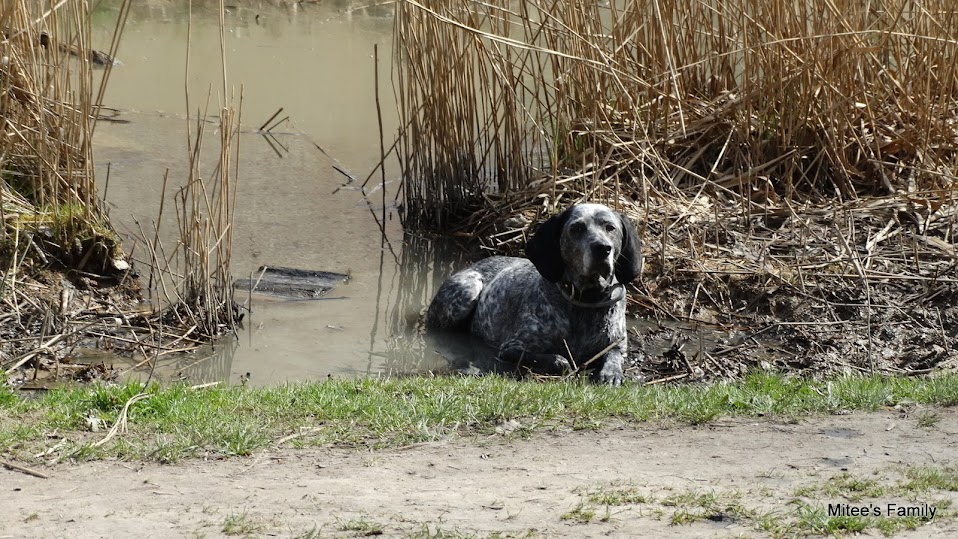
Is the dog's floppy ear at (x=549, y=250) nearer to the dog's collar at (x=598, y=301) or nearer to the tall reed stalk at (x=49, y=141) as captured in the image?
the dog's collar at (x=598, y=301)

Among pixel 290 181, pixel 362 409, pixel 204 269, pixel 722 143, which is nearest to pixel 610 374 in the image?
pixel 362 409

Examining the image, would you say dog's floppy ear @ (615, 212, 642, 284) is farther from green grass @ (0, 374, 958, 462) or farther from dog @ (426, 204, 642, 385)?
green grass @ (0, 374, 958, 462)

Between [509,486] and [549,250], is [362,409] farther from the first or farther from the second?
[549,250]

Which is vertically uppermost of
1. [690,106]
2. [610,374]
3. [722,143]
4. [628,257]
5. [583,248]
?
[690,106]

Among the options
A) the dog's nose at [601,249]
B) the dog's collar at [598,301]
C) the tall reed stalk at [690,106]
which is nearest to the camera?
the dog's nose at [601,249]

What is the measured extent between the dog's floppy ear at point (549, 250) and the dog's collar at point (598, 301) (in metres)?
0.18

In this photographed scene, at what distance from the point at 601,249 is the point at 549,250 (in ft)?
1.70

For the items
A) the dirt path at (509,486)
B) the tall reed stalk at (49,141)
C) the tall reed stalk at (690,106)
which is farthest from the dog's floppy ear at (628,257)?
the tall reed stalk at (49,141)

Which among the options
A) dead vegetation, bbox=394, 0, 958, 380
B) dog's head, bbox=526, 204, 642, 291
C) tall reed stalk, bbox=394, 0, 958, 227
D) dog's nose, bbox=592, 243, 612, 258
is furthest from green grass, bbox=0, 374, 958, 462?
tall reed stalk, bbox=394, 0, 958, 227

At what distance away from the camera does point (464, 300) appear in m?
8.34

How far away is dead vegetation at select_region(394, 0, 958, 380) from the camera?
8648 millimetres

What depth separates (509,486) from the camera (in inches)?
172

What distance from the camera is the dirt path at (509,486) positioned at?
12.6 feet

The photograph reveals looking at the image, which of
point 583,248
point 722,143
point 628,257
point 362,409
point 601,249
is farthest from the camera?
point 722,143
